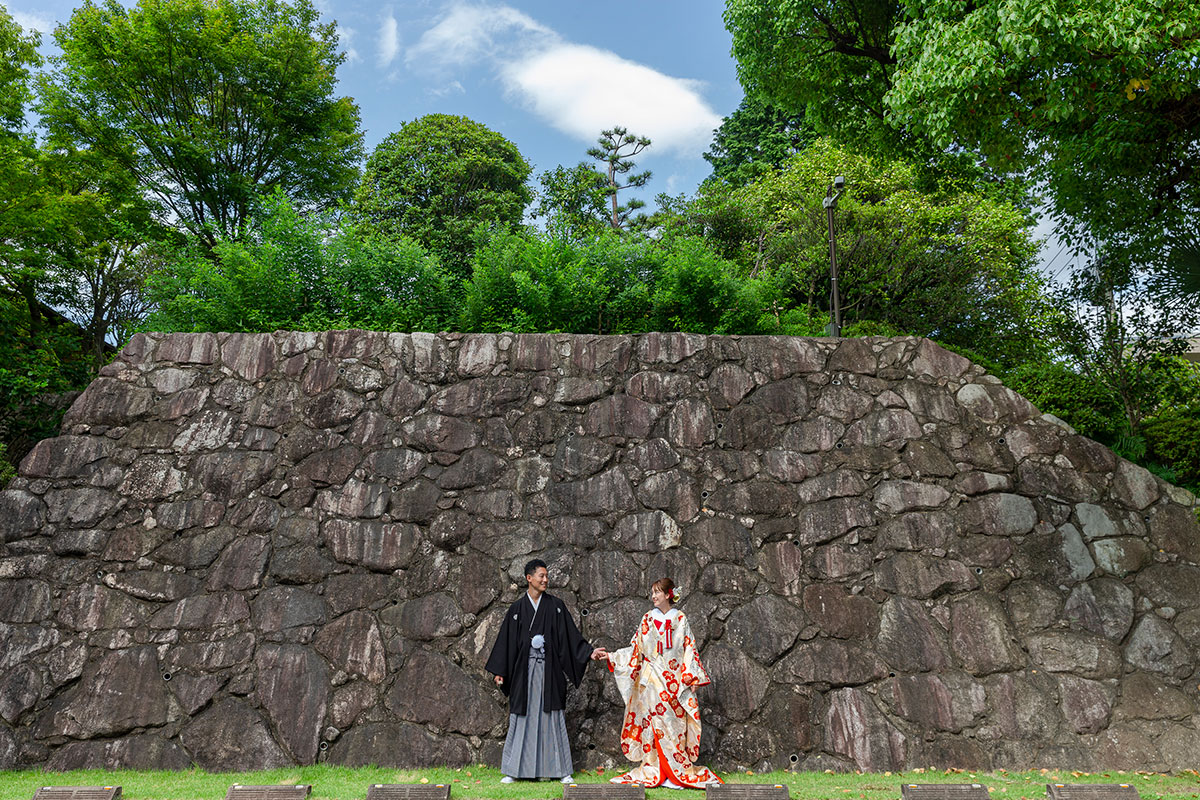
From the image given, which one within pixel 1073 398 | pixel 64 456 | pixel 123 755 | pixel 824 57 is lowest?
pixel 123 755

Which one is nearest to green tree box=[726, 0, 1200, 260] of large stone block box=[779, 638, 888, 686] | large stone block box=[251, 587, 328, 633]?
large stone block box=[779, 638, 888, 686]

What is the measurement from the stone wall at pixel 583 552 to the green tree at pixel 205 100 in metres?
7.86

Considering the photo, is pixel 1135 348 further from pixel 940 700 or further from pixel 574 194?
pixel 574 194

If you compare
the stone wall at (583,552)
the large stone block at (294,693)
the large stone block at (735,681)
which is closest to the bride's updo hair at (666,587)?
the stone wall at (583,552)

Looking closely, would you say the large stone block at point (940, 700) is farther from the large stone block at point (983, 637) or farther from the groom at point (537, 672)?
the groom at point (537, 672)

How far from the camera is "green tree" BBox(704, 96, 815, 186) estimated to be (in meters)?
20.7

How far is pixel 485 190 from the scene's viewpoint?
15.5m

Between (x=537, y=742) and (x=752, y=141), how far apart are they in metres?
20.5

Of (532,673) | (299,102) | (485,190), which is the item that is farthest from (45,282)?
(532,673)

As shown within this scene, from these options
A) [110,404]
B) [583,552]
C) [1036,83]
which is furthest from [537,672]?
[1036,83]

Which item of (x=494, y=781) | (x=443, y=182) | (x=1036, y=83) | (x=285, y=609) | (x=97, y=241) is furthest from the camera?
(x=443, y=182)

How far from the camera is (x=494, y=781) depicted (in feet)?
16.1

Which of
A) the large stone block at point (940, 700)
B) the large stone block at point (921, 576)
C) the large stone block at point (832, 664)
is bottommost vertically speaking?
the large stone block at point (940, 700)

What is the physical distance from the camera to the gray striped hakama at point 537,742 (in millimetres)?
4938
